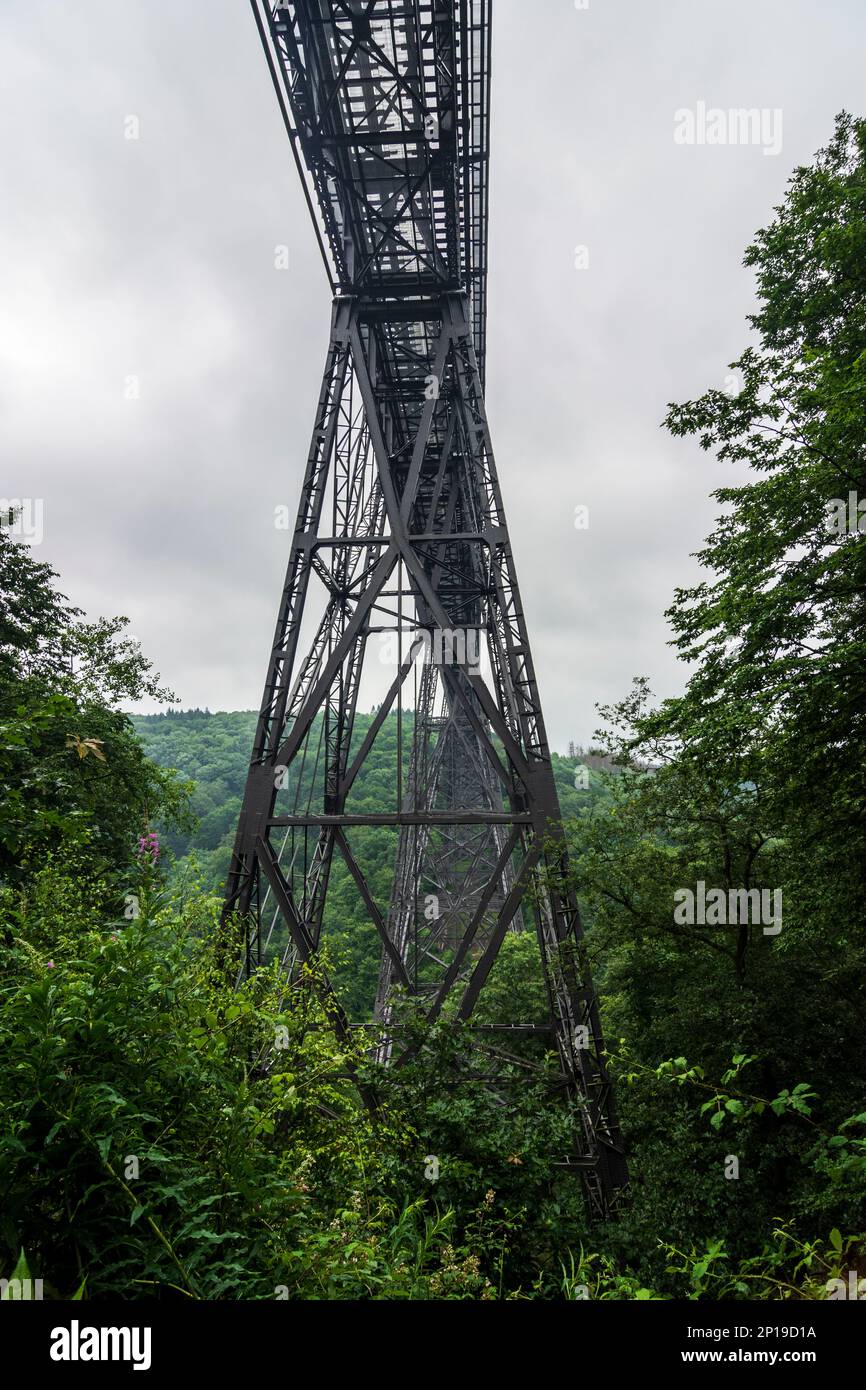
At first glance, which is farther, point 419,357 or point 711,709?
point 419,357

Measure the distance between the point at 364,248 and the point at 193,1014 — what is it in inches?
442

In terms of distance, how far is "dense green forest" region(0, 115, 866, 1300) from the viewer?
229 cm

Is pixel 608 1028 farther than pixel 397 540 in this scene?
Yes

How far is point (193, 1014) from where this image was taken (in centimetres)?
289

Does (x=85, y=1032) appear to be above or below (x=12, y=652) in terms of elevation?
below

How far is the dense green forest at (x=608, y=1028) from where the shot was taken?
7.53 feet

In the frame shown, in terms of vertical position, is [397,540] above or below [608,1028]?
above

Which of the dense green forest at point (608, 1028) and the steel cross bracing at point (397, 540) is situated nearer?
the dense green forest at point (608, 1028)

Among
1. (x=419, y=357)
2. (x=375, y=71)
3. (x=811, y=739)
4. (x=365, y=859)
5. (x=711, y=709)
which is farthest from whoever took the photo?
(x=365, y=859)

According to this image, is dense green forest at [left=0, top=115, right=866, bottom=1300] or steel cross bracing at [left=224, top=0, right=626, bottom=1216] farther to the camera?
steel cross bracing at [left=224, top=0, right=626, bottom=1216]

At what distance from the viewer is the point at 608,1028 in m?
13.1
